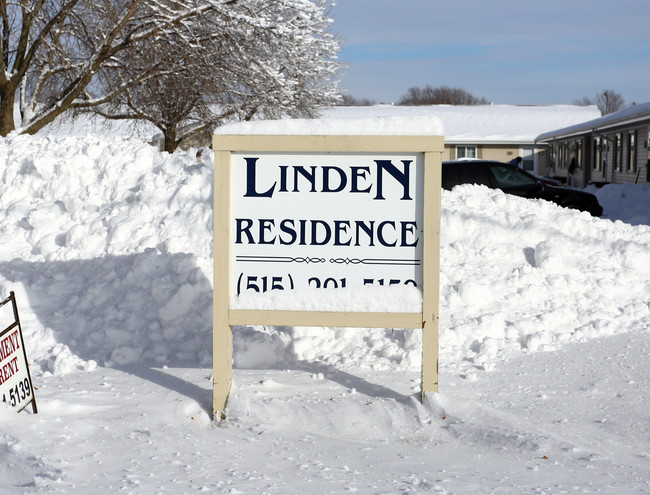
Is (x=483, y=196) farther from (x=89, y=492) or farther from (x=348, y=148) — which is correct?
(x=89, y=492)

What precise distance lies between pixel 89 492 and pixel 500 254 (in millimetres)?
5264

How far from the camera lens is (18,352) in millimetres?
4961

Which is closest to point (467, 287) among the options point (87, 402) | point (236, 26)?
point (87, 402)

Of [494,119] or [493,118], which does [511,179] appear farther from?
[493,118]

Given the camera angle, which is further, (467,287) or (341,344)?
(467,287)

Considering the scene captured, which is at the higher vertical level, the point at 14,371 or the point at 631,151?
the point at 631,151

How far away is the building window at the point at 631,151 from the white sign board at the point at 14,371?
26.0 m

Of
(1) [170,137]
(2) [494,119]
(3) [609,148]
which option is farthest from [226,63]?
(2) [494,119]

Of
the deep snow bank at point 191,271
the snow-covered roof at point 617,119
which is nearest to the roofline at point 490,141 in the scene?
the snow-covered roof at point 617,119

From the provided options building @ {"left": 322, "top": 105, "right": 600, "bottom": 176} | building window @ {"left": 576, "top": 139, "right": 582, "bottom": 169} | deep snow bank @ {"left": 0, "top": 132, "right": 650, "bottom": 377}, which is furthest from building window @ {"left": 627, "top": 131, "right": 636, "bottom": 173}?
deep snow bank @ {"left": 0, "top": 132, "right": 650, "bottom": 377}

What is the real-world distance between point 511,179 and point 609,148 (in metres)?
18.2

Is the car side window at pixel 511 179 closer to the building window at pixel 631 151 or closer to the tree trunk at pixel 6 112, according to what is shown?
the tree trunk at pixel 6 112

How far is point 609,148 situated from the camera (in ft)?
103

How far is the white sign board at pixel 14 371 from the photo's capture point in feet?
15.6
